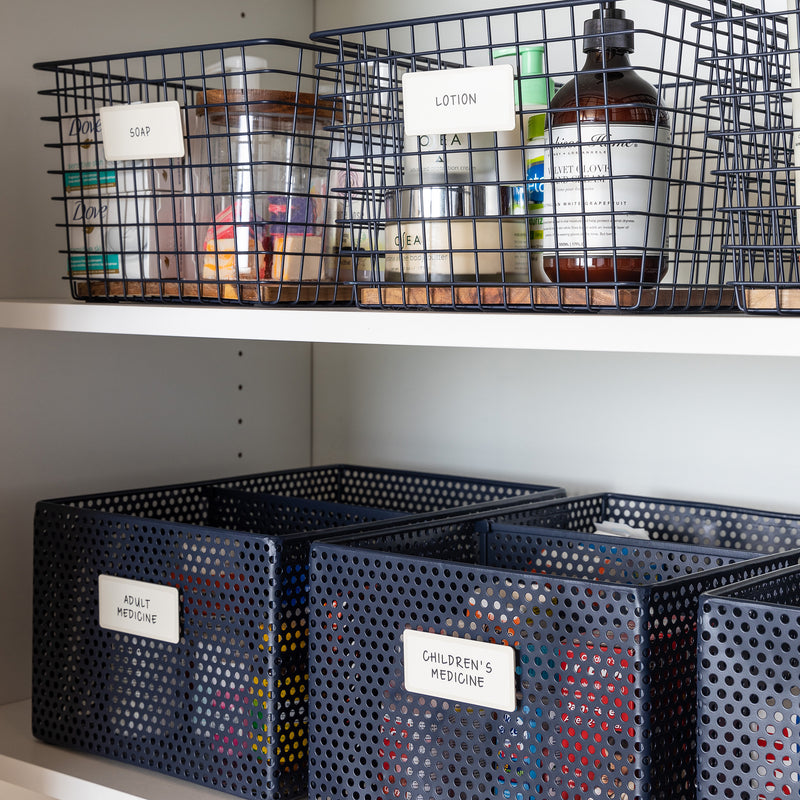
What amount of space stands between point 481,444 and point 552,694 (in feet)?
2.11

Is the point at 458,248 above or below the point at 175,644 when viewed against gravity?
above

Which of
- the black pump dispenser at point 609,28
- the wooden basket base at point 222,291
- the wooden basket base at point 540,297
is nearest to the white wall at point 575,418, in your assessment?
the wooden basket base at point 540,297

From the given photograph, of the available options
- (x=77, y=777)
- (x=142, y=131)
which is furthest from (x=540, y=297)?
(x=77, y=777)

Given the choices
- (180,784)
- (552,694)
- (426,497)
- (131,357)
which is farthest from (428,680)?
(131,357)

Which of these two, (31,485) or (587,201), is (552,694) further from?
(31,485)

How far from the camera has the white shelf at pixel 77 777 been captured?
102 centimetres

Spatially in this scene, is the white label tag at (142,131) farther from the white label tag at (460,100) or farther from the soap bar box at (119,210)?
the white label tag at (460,100)

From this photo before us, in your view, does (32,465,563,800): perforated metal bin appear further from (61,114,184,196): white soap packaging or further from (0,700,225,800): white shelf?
(61,114,184,196): white soap packaging

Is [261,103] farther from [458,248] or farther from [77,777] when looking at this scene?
[77,777]

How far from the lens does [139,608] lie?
3.46 feet

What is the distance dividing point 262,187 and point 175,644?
1.43 ft

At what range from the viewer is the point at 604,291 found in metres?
0.85

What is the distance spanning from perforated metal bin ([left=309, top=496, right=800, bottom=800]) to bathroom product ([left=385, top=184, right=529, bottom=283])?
24 centimetres

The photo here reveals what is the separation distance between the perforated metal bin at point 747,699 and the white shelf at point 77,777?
0.48m
